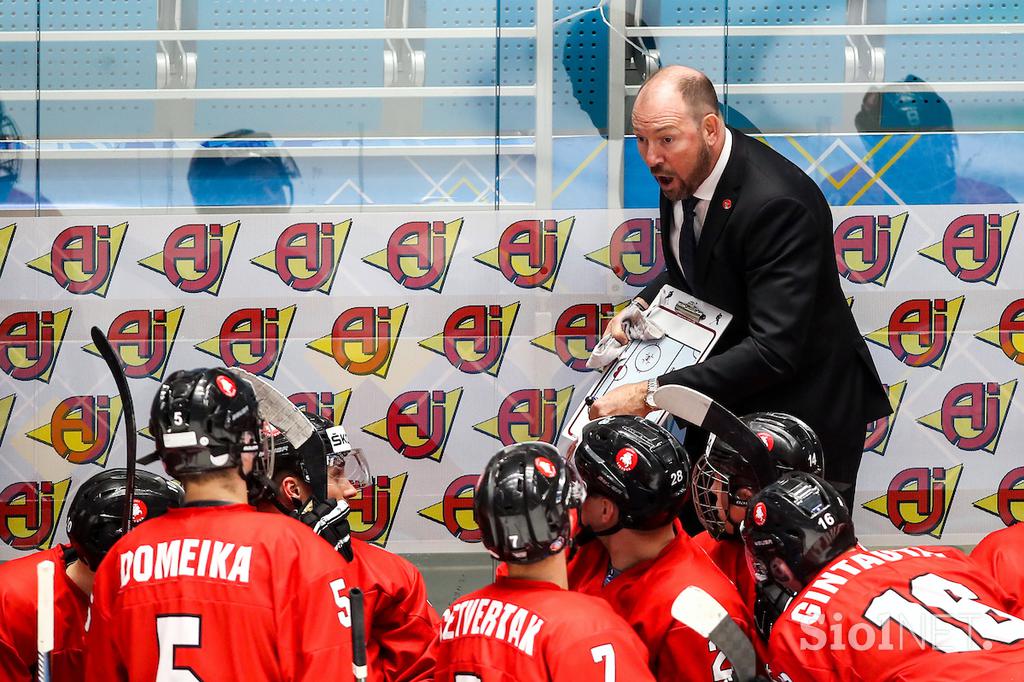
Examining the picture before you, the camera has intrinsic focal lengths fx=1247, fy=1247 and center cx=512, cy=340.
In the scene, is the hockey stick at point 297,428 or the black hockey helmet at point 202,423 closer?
the black hockey helmet at point 202,423

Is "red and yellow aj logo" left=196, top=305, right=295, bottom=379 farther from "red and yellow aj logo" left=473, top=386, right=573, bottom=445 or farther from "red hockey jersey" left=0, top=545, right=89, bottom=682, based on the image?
"red hockey jersey" left=0, top=545, right=89, bottom=682

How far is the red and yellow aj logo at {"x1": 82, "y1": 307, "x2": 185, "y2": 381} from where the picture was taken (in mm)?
4625

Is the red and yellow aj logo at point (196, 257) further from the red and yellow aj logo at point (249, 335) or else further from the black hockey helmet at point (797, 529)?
the black hockey helmet at point (797, 529)

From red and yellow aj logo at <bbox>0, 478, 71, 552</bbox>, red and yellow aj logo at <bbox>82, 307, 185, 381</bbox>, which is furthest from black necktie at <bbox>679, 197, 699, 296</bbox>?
red and yellow aj logo at <bbox>0, 478, 71, 552</bbox>

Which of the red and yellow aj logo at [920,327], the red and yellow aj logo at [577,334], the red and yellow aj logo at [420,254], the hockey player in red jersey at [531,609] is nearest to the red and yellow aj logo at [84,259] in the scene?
the red and yellow aj logo at [420,254]

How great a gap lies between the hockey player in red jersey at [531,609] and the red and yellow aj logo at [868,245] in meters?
2.41

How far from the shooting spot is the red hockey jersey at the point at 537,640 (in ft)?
→ 7.34

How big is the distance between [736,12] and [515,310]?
54.0 inches

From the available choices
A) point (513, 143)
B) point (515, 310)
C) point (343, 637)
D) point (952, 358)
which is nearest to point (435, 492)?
point (515, 310)

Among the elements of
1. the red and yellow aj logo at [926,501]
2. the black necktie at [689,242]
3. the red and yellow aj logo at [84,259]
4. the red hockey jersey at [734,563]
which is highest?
the black necktie at [689,242]

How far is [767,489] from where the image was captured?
8.65 feet

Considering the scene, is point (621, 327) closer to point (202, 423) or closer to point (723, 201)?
point (723, 201)

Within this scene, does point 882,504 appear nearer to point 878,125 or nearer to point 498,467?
point 878,125

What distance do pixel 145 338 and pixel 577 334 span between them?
1.61 m
